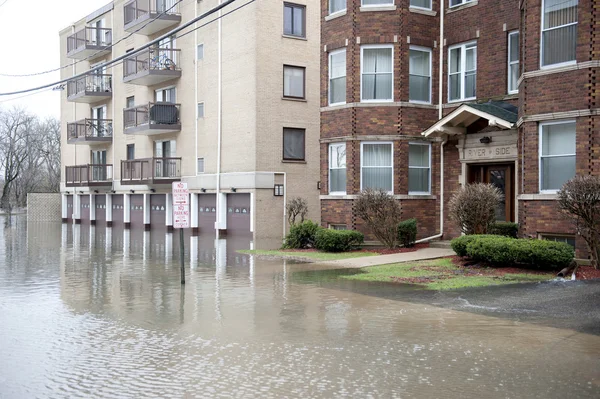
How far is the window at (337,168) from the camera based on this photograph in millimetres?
22953

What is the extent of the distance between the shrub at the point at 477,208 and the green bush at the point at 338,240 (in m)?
3.93

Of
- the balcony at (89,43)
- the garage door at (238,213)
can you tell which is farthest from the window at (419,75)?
the balcony at (89,43)

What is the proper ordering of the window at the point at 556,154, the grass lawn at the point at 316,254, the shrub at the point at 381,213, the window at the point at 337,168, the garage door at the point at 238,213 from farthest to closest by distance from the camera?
the garage door at the point at 238,213 < the window at the point at 337,168 < the shrub at the point at 381,213 < the grass lawn at the point at 316,254 < the window at the point at 556,154

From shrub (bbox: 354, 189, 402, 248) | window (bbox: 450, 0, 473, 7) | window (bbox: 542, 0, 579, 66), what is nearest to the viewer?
window (bbox: 542, 0, 579, 66)

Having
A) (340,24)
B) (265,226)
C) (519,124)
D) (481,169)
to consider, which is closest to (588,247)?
(519,124)

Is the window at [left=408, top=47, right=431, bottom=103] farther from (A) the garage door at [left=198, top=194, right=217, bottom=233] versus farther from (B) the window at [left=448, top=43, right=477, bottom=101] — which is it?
(A) the garage door at [left=198, top=194, right=217, bottom=233]

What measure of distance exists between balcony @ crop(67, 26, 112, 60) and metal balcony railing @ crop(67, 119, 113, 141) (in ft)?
14.9

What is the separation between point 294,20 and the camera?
29750 mm

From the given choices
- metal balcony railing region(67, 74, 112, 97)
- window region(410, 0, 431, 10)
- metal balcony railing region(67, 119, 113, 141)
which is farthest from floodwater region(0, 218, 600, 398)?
metal balcony railing region(67, 74, 112, 97)

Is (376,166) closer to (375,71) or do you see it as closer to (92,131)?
(375,71)

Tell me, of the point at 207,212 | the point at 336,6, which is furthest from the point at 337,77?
the point at 207,212

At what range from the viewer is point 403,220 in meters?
22.1

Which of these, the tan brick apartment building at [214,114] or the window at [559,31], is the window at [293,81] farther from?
the window at [559,31]

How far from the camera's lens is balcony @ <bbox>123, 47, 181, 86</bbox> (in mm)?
34375
